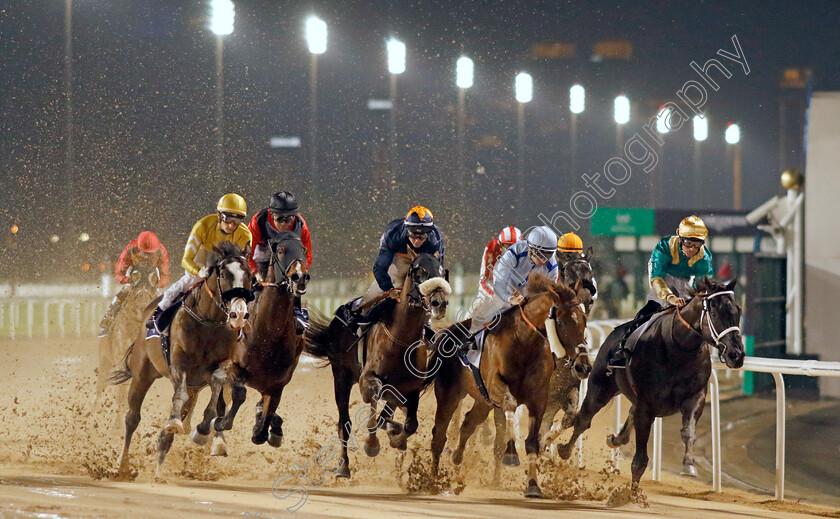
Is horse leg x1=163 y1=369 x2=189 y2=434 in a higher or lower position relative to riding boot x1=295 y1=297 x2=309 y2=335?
lower

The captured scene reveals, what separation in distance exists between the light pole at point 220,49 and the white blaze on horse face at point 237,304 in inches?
326

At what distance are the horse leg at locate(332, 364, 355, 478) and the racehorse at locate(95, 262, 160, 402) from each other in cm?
247

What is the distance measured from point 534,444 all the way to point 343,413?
4.92 ft

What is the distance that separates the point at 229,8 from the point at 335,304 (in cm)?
1024

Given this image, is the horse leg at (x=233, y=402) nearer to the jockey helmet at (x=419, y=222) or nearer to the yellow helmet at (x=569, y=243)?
the jockey helmet at (x=419, y=222)

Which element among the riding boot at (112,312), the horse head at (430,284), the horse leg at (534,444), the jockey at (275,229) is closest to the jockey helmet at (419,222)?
the horse head at (430,284)

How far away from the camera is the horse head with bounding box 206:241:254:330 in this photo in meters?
5.53

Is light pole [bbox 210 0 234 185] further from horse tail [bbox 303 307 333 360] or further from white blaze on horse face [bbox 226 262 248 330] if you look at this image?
white blaze on horse face [bbox 226 262 248 330]

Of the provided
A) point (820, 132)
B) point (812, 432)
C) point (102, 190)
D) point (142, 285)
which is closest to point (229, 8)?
point (142, 285)

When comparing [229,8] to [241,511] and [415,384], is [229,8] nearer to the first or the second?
[415,384]

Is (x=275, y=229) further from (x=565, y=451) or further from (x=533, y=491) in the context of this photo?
(x=565, y=451)

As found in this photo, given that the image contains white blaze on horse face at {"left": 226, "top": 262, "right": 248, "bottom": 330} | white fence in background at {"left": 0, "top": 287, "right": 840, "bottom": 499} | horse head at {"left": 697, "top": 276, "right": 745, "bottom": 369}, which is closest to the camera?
horse head at {"left": 697, "top": 276, "right": 745, "bottom": 369}

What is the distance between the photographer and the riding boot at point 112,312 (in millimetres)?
8477

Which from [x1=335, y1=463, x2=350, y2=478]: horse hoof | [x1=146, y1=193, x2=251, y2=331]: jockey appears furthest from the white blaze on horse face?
[x1=335, y1=463, x2=350, y2=478]: horse hoof
